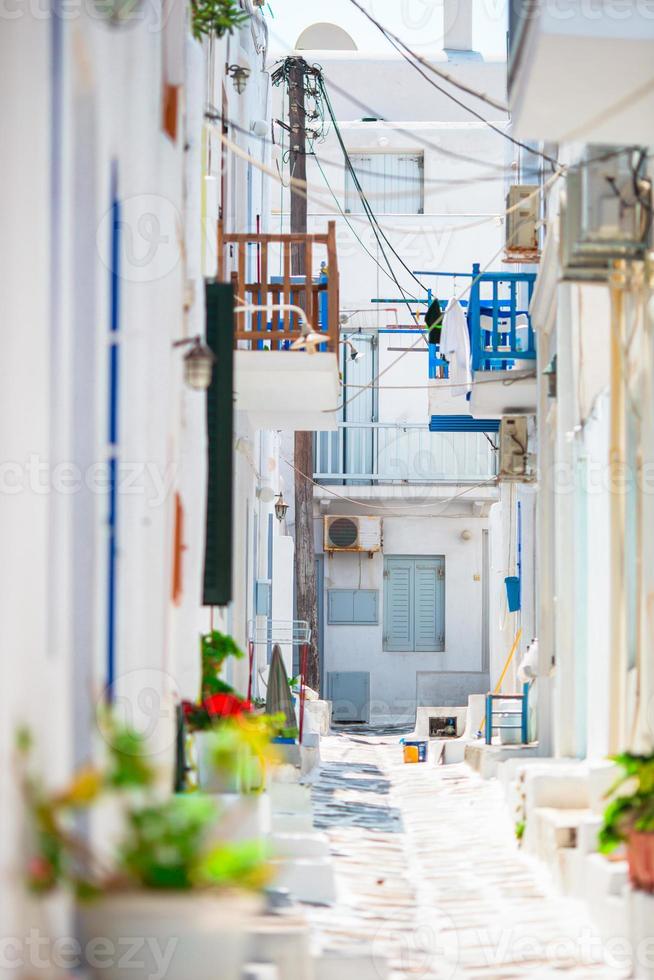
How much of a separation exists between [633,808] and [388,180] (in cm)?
2562

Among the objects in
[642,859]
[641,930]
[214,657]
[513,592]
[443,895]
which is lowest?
[443,895]

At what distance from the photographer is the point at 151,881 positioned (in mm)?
4641

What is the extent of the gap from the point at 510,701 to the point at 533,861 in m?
7.18

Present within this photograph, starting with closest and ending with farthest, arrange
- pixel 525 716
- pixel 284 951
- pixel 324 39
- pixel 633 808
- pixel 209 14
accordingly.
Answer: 1. pixel 284 951
2. pixel 633 808
3. pixel 209 14
4. pixel 525 716
5. pixel 324 39

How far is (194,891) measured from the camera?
182 inches

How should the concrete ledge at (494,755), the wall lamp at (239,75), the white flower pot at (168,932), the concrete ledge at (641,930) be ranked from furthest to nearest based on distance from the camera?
1. the wall lamp at (239,75)
2. the concrete ledge at (494,755)
3. the concrete ledge at (641,930)
4. the white flower pot at (168,932)

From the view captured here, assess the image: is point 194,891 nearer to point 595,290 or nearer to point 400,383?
point 595,290

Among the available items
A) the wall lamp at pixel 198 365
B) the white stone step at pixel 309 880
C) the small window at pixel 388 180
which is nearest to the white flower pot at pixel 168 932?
the white stone step at pixel 309 880

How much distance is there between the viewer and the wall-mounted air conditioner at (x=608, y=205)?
9273mm

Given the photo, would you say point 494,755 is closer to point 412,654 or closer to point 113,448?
point 113,448

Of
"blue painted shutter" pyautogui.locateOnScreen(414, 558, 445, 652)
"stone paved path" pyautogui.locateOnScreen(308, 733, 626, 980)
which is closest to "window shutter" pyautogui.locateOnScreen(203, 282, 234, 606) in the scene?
"stone paved path" pyautogui.locateOnScreen(308, 733, 626, 980)

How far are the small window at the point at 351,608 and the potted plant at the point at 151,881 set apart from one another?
2510 cm

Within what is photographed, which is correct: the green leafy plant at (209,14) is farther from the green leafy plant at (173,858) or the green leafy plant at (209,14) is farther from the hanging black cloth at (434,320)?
the hanging black cloth at (434,320)

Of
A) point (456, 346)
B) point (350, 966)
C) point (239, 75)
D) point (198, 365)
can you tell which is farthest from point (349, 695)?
point (350, 966)
